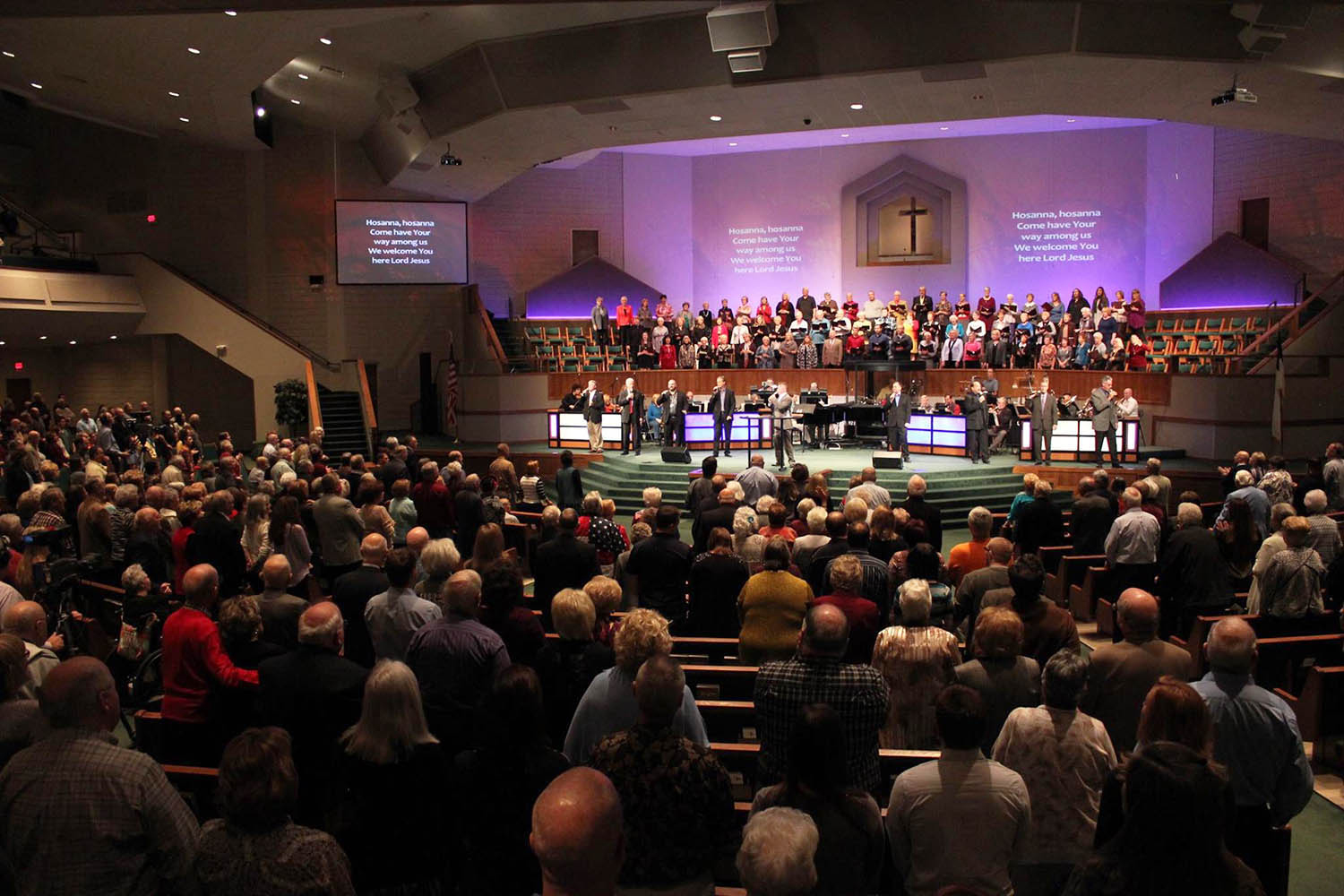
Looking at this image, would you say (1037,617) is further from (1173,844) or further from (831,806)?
(1173,844)

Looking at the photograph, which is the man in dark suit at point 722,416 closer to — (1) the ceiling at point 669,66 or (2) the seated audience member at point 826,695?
(1) the ceiling at point 669,66

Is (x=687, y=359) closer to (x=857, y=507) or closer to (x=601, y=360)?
(x=601, y=360)

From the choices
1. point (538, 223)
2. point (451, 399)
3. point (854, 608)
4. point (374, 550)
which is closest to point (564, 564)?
point (374, 550)

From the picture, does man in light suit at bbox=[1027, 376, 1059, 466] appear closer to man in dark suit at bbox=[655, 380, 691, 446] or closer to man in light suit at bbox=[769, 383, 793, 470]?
man in light suit at bbox=[769, 383, 793, 470]

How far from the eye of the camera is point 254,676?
4.55 m

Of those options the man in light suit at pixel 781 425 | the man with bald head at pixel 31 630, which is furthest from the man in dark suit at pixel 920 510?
the man in light suit at pixel 781 425

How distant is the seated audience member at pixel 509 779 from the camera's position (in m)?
3.22

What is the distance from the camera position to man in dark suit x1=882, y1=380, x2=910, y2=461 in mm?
17094

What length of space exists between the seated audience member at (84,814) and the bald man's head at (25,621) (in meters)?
1.55

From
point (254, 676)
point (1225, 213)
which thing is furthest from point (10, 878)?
point (1225, 213)

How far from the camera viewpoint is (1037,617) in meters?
4.90

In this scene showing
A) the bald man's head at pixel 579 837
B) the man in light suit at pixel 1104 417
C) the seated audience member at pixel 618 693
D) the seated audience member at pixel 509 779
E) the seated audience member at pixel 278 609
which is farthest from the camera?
the man in light suit at pixel 1104 417

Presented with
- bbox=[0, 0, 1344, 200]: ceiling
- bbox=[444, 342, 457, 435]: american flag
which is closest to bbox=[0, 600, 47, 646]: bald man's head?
bbox=[0, 0, 1344, 200]: ceiling

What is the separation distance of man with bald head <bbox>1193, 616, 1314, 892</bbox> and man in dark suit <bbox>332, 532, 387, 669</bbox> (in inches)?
151
